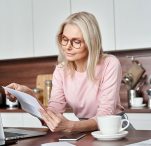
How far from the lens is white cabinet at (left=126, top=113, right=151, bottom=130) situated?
2.58m

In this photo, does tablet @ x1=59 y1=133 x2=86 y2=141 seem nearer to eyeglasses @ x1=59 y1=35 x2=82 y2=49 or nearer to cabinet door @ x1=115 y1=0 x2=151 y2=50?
eyeglasses @ x1=59 y1=35 x2=82 y2=49

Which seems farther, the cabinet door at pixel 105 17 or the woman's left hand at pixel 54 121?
the cabinet door at pixel 105 17

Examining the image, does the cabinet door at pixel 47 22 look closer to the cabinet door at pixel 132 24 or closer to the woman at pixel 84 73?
the cabinet door at pixel 132 24

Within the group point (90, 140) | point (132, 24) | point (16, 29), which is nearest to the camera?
point (90, 140)

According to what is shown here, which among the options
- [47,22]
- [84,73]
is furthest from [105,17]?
[84,73]

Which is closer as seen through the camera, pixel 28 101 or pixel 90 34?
pixel 28 101

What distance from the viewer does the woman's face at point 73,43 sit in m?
1.60

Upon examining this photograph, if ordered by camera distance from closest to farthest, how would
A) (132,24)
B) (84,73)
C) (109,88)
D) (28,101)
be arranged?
1. (28,101)
2. (109,88)
3. (84,73)
4. (132,24)

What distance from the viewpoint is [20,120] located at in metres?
3.11

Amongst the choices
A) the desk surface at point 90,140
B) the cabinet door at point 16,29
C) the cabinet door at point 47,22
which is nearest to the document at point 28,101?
the desk surface at point 90,140

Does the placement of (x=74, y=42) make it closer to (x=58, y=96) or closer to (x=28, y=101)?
(x=58, y=96)

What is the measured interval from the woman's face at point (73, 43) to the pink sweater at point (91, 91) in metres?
0.11

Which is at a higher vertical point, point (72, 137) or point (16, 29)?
point (16, 29)

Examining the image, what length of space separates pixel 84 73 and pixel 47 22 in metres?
1.53
